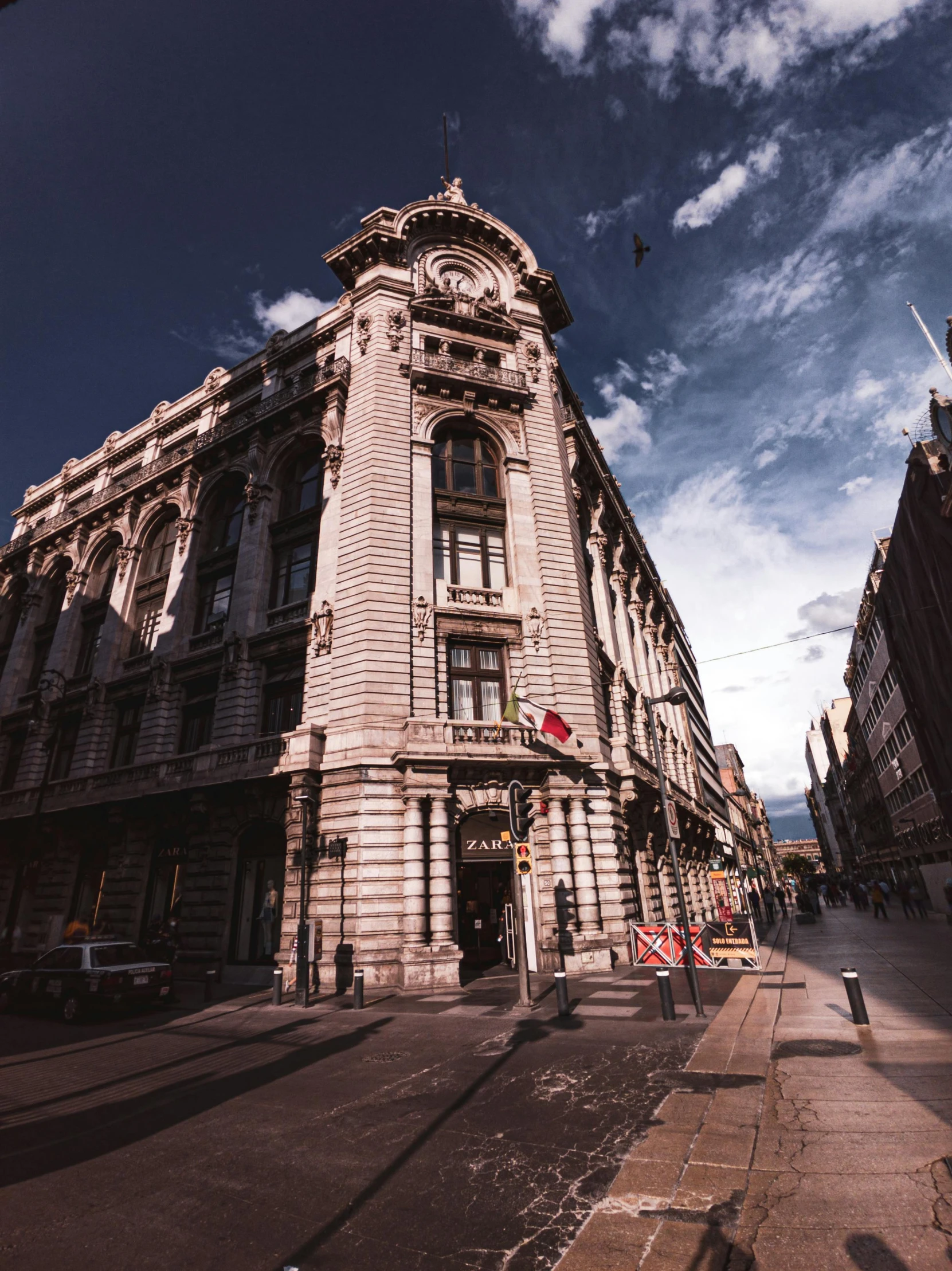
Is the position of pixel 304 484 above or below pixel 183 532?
above

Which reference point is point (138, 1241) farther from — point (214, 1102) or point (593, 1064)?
point (593, 1064)

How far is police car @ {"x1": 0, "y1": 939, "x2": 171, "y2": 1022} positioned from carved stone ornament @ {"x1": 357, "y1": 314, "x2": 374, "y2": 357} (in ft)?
78.5

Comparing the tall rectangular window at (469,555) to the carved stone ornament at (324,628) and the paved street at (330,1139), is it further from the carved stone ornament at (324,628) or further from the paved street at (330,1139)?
the paved street at (330,1139)

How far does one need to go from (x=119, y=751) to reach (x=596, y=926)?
22.2 m

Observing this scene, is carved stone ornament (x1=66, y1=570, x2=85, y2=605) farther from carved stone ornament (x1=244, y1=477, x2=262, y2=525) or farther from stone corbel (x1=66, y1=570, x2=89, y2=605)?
carved stone ornament (x1=244, y1=477, x2=262, y2=525)

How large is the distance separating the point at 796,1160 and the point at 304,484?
27432 mm

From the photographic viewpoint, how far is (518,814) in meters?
13.7

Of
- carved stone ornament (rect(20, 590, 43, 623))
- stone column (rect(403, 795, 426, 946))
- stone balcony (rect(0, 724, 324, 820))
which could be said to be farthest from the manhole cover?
carved stone ornament (rect(20, 590, 43, 623))

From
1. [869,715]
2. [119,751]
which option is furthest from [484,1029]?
[869,715]

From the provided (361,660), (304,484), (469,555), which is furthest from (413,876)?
(304,484)

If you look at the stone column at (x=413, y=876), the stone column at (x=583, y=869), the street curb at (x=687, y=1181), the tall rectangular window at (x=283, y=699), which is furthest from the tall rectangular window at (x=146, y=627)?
the street curb at (x=687, y=1181)

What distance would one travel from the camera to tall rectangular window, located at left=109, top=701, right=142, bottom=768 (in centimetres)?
2703

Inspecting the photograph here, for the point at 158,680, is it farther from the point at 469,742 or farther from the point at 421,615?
the point at 469,742

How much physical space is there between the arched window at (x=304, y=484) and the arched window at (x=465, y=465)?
5.62 m
